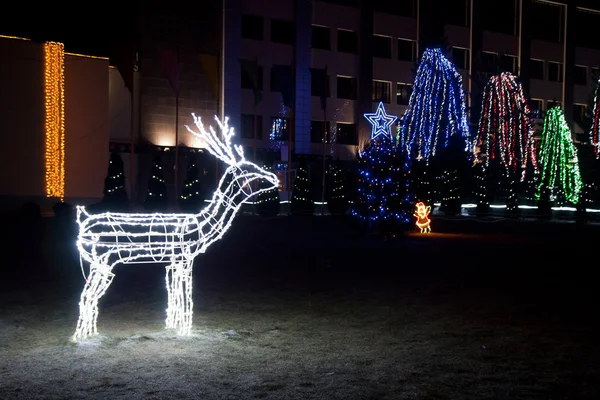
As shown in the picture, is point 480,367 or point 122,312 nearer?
point 480,367

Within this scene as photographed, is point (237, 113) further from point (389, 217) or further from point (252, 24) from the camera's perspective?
point (389, 217)

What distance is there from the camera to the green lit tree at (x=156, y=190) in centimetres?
3219

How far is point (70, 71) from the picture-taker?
29547 mm

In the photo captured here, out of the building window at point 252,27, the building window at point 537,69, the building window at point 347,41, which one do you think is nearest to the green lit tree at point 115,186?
the building window at point 252,27

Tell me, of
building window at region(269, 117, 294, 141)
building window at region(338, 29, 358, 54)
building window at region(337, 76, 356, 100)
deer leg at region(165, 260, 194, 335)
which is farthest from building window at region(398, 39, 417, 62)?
deer leg at region(165, 260, 194, 335)

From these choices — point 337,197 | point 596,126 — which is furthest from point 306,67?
point 596,126

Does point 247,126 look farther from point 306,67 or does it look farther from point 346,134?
point 346,134

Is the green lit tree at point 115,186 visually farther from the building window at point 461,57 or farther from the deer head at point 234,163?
the building window at point 461,57

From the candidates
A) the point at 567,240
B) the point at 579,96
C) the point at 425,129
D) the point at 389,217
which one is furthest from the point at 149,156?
the point at 579,96

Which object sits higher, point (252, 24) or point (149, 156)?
point (252, 24)

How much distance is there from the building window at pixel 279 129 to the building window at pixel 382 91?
7.24m

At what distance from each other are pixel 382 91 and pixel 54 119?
24.0 m

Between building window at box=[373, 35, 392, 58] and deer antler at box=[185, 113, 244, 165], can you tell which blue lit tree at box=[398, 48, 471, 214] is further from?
deer antler at box=[185, 113, 244, 165]

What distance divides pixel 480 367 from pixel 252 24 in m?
36.6
